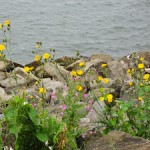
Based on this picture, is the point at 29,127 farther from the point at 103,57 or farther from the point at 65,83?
the point at 103,57

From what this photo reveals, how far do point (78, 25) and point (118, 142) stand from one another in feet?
32.0

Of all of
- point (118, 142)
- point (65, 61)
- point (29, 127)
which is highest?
point (29, 127)

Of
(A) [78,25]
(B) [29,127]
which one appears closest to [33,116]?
(B) [29,127]

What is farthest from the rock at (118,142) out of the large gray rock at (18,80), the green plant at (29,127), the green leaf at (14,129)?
the large gray rock at (18,80)

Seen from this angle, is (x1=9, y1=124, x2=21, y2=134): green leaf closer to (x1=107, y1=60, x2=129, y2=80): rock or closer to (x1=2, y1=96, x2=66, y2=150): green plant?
(x1=2, y1=96, x2=66, y2=150): green plant

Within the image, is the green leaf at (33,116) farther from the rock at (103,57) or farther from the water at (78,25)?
the water at (78,25)

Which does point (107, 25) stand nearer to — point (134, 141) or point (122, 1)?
point (122, 1)

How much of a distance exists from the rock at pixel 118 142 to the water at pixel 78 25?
687cm

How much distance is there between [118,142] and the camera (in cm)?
344

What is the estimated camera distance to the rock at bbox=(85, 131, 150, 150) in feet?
11.0

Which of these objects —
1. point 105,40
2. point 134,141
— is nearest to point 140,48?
point 105,40

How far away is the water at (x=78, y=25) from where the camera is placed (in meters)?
11.4

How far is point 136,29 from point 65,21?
2.05m

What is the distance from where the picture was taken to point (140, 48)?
448 inches
